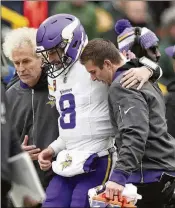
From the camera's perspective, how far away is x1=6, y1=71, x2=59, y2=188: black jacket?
7.20 meters

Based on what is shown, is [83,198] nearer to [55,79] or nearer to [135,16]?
[55,79]

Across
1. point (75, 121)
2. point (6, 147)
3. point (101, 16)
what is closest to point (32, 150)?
point (75, 121)

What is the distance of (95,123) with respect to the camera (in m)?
6.59

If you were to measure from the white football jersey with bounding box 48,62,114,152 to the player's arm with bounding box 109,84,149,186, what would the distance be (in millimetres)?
Result: 222

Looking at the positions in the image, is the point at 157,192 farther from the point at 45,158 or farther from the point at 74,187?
the point at 45,158

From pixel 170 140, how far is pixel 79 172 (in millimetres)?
715

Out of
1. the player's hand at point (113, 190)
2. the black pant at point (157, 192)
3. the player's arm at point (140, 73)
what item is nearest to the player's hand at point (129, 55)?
the player's arm at point (140, 73)

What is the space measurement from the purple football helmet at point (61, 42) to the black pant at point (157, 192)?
3.46ft

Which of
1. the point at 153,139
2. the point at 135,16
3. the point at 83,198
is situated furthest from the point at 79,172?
the point at 135,16

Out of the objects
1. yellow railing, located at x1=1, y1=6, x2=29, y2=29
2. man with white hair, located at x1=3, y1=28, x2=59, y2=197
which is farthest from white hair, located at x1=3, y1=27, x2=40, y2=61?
yellow railing, located at x1=1, y1=6, x2=29, y2=29

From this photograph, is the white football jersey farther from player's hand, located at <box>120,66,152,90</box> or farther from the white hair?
the white hair

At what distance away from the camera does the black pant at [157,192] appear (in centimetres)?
662

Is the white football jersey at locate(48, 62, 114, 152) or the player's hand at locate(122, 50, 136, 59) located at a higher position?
the player's hand at locate(122, 50, 136, 59)

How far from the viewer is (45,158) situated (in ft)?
22.8
